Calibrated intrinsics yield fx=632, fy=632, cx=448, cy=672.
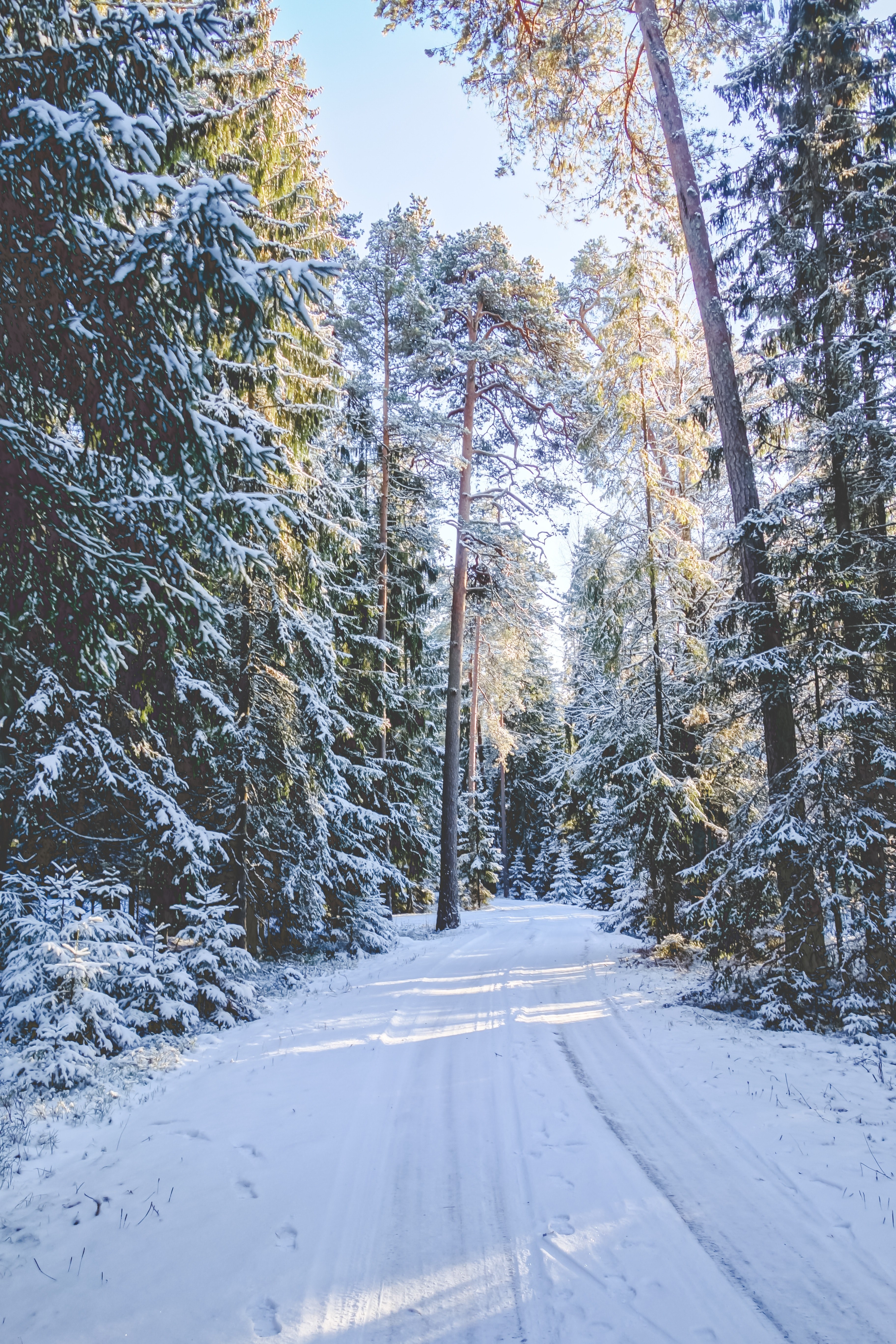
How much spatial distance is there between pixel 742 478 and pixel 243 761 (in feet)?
26.0

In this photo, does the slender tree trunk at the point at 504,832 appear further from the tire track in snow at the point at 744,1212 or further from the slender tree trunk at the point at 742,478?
the tire track in snow at the point at 744,1212

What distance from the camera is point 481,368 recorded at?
56.7ft

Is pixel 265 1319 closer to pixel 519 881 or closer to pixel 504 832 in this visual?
pixel 504 832

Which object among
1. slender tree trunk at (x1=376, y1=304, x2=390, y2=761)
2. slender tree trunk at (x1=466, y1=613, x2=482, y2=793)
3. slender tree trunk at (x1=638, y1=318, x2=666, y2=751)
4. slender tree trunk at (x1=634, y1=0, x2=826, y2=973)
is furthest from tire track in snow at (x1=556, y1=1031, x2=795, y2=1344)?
slender tree trunk at (x1=466, y1=613, x2=482, y2=793)

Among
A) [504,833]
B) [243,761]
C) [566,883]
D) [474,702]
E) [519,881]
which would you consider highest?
[474,702]

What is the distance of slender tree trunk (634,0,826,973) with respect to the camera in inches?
279

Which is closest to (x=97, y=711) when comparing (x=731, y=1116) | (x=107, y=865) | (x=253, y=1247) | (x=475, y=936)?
(x=107, y=865)

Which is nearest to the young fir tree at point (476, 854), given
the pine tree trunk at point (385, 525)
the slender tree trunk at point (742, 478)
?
the pine tree trunk at point (385, 525)

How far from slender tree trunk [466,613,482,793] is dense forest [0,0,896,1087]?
9.50m

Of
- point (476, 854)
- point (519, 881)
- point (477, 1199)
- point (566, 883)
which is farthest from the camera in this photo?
point (519, 881)

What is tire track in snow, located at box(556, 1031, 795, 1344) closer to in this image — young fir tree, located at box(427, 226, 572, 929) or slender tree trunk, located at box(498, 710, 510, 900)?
young fir tree, located at box(427, 226, 572, 929)

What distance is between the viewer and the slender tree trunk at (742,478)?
23.2 feet

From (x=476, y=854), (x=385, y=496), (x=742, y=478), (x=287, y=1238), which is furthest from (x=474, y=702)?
(x=287, y=1238)

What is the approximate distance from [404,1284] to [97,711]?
5566 millimetres
